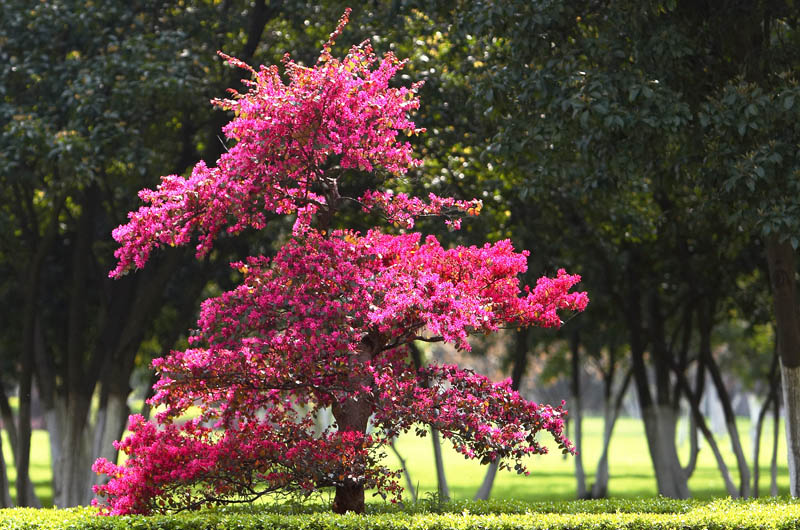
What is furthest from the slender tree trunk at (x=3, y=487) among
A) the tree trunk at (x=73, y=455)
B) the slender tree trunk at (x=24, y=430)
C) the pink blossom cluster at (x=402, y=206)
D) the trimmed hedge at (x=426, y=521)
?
the pink blossom cluster at (x=402, y=206)

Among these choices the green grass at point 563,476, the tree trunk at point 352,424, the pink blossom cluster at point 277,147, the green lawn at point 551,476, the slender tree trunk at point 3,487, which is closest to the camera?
the pink blossom cluster at point 277,147

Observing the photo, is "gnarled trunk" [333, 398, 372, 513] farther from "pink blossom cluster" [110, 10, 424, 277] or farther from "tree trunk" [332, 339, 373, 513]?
"pink blossom cluster" [110, 10, 424, 277]

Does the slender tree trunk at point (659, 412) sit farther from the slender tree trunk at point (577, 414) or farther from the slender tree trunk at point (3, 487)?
the slender tree trunk at point (3, 487)

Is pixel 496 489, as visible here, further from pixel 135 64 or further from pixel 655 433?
pixel 135 64

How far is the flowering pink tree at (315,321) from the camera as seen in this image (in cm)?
852

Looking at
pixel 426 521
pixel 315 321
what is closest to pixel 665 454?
pixel 426 521

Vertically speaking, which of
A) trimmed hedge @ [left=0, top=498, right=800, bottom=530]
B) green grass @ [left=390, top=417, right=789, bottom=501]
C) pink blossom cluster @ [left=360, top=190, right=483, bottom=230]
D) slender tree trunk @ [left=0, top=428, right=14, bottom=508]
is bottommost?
green grass @ [left=390, top=417, right=789, bottom=501]

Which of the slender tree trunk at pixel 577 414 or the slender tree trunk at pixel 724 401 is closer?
the slender tree trunk at pixel 724 401

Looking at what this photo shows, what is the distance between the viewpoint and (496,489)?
2689 centimetres

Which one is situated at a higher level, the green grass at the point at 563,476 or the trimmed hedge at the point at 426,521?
the trimmed hedge at the point at 426,521

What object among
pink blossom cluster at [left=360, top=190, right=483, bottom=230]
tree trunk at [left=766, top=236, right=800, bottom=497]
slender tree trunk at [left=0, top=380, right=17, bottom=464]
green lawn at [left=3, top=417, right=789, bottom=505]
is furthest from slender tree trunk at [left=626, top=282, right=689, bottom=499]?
slender tree trunk at [left=0, top=380, right=17, bottom=464]

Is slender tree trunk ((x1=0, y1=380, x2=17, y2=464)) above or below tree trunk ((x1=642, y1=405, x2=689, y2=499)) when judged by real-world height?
above

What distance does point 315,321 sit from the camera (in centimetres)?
838

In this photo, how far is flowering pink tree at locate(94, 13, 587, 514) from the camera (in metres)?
8.52
